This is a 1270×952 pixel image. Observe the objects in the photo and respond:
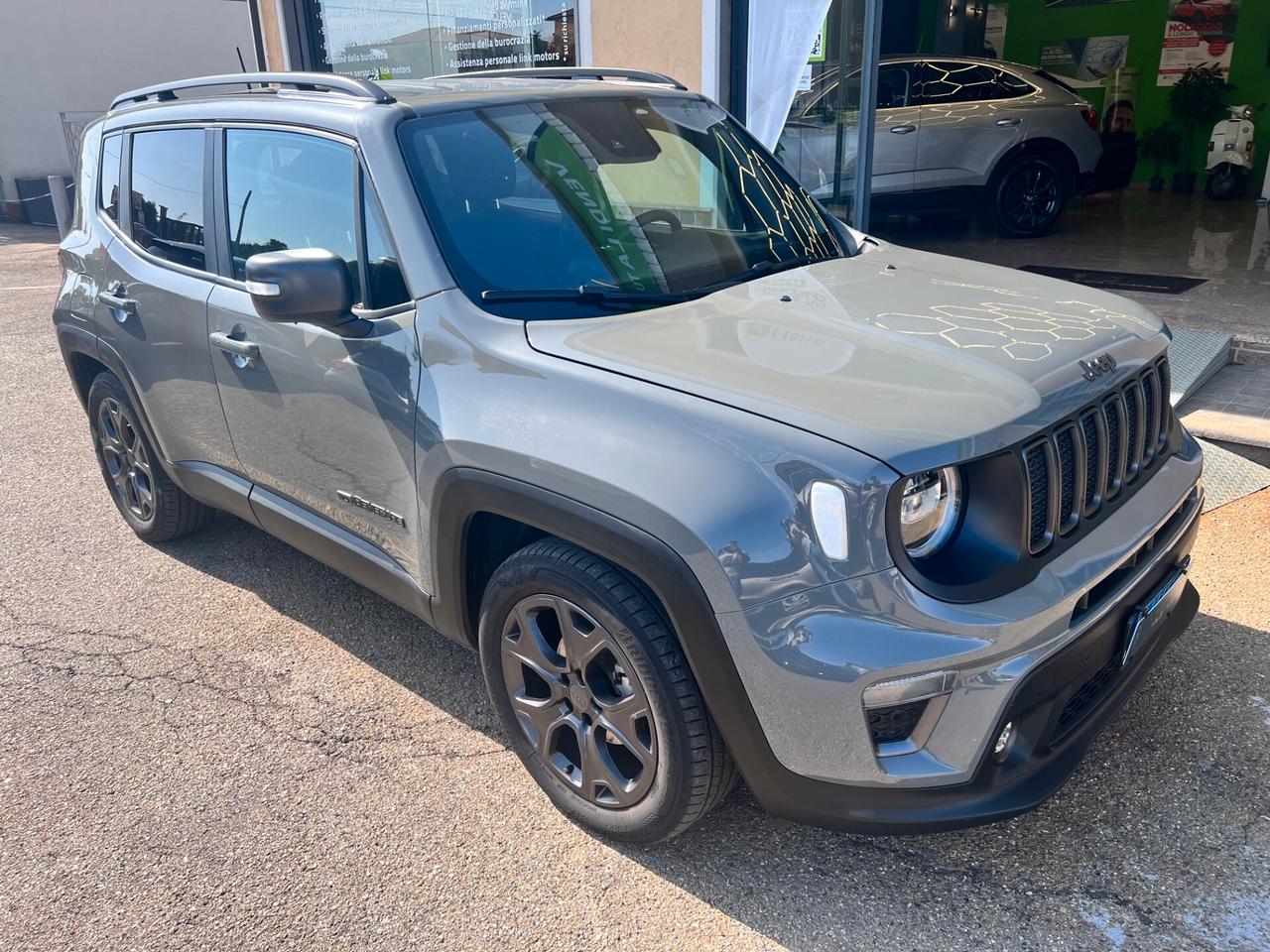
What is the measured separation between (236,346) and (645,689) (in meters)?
1.82

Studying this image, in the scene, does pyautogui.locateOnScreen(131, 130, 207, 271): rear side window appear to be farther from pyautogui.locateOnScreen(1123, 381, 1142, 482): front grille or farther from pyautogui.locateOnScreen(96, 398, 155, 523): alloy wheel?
pyautogui.locateOnScreen(1123, 381, 1142, 482): front grille

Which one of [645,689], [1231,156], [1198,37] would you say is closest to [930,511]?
[645,689]

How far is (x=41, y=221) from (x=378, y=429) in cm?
1853

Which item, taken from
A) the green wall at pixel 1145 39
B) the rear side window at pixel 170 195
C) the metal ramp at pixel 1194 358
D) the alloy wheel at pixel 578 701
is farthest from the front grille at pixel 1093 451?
the green wall at pixel 1145 39

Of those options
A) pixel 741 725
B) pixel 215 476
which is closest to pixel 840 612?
pixel 741 725

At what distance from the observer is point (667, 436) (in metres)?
2.16

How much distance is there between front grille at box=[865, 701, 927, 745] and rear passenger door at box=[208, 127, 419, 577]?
1352 millimetres

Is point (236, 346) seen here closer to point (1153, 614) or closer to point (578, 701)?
point (578, 701)

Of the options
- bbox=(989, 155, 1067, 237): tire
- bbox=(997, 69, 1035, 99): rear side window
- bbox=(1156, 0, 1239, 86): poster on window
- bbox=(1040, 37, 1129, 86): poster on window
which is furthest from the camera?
bbox=(1040, 37, 1129, 86): poster on window

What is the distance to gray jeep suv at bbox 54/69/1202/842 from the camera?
Result: 2.07 metres

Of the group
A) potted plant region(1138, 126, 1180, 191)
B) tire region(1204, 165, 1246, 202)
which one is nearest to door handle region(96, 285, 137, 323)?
tire region(1204, 165, 1246, 202)

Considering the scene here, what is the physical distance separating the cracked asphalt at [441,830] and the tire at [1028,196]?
7.14 m

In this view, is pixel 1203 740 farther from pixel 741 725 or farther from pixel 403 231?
pixel 403 231

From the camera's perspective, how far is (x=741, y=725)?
218cm
